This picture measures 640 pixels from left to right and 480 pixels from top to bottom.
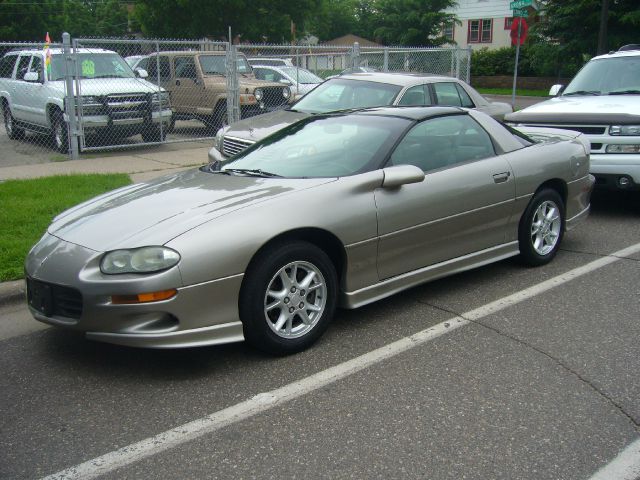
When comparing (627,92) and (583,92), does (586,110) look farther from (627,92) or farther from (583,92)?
(583,92)

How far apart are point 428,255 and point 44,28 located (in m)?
51.8

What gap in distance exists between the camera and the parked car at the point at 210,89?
14.0 m

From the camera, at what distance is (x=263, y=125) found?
29.2ft

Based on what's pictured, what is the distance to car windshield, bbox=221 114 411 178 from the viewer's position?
4801 millimetres

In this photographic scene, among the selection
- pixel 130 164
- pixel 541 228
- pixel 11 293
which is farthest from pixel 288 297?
pixel 130 164

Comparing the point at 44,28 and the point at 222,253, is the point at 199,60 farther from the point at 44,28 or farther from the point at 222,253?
the point at 44,28

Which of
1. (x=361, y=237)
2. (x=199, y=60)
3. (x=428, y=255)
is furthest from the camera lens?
(x=199, y=60)

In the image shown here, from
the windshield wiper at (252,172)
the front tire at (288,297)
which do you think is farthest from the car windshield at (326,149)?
the front tire at (288,297)

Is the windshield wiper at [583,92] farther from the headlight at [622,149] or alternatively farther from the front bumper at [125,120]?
the front bumper at [125,120]

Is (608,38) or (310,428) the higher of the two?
(608,38)

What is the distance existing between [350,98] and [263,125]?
4.15 feet

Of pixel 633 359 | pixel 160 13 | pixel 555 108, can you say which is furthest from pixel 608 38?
pixel 633 359

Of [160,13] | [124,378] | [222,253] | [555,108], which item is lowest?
[124,378]

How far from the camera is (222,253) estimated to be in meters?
3.81
